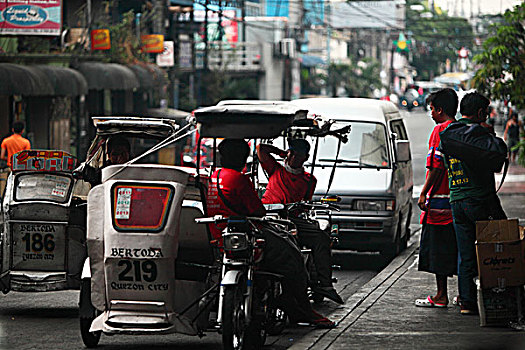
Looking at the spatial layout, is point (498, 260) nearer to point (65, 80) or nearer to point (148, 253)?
point (148, 253)

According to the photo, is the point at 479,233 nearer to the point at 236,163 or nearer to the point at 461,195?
the point at 461,195

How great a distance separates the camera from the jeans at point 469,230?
29.5ft

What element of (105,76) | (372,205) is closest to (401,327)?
(372,205)

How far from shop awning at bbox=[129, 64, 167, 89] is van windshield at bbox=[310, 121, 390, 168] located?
1954 centimetres

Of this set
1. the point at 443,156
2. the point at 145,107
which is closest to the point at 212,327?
the point at 443,156

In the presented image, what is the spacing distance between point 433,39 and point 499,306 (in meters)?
112

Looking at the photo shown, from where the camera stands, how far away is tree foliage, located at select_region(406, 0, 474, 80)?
110 metres

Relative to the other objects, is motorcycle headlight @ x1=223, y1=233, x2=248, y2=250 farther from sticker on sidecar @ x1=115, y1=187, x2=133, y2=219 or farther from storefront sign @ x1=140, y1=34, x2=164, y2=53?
storefront sign @ x1=140, y1=34, x2=164, y2=53

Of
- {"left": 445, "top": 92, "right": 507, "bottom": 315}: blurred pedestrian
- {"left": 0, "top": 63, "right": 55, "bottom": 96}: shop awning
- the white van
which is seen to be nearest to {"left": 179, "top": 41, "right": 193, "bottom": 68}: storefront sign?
{"left": 0, "top": 63, "right": 55, "bottom": 96}: shop awning

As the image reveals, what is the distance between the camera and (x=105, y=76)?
29750 mm

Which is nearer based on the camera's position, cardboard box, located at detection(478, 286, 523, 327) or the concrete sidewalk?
the concrete sidewalk

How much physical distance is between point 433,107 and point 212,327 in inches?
130

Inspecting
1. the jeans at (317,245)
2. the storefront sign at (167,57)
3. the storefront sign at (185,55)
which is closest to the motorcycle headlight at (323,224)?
the jeans at (317,245)

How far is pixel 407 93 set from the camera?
325ft
